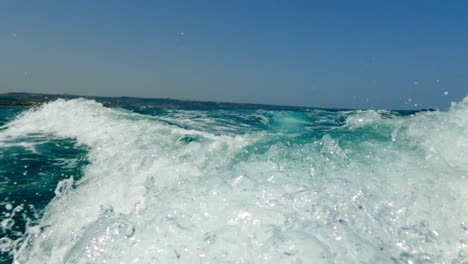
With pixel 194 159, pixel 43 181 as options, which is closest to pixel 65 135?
pixel 43 181

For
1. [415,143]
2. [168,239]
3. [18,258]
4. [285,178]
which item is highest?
[415,143]

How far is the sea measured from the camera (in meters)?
2.86

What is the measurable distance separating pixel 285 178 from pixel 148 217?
59.9 inches

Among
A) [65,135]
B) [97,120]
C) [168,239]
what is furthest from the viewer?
[97,120]

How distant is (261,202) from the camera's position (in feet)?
10.8

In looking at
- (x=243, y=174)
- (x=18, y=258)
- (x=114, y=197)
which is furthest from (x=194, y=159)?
(x=18, y=258)

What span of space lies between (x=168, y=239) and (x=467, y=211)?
10.3 feet

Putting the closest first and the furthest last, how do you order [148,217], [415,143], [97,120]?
[148,217], [415,143], [97,120]

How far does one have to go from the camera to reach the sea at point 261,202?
2.86 metres

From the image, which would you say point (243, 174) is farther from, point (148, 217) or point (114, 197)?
point (114, 197)

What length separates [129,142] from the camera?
7.62 meters

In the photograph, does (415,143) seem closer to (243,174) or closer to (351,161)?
(351,161)

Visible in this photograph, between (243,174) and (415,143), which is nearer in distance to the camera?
(243,174)

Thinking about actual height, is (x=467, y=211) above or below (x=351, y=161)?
below
